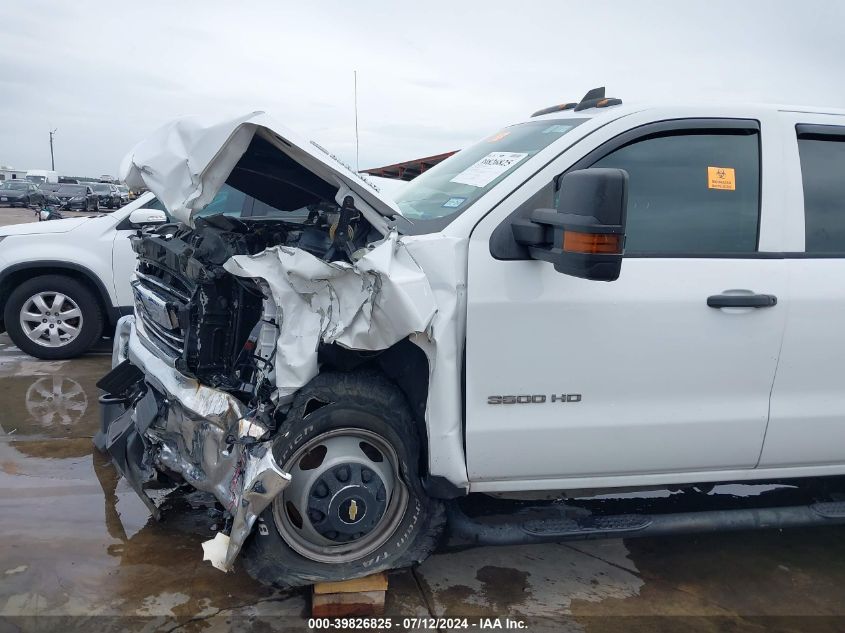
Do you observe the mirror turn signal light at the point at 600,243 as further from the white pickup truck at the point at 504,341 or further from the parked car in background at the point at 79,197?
the parked car in background at the point at 79,197

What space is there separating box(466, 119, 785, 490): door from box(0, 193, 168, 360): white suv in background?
15.5 feet

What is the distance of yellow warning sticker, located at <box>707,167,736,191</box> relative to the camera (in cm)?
301

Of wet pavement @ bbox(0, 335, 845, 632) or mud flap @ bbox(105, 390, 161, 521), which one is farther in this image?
mud flap @ bbox(105, 390, 161, 521)

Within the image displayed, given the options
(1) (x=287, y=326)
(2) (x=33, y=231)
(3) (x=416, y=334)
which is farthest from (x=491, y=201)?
(2) (x=33, y=231)

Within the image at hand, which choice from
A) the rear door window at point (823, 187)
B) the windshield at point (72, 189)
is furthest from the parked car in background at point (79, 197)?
the rear door window at point (823, 187)

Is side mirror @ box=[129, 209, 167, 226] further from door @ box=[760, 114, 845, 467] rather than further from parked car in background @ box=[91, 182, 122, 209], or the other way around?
parked car in background @ box=[91, 182, 122, 209]

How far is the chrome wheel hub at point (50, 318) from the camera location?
21.3ft

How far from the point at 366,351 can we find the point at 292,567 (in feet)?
2.94

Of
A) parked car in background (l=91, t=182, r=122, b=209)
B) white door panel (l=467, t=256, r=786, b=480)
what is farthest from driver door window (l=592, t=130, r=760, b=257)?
parked car in background (l=91, t=182, r=122, b=209)

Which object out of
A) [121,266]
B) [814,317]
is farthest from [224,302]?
[121,266]

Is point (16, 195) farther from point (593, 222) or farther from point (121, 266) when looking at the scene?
point (593, 222)

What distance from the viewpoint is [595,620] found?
2.95m

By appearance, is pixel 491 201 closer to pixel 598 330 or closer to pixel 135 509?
pixel 598 330

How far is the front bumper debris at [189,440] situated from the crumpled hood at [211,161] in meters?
0.74
